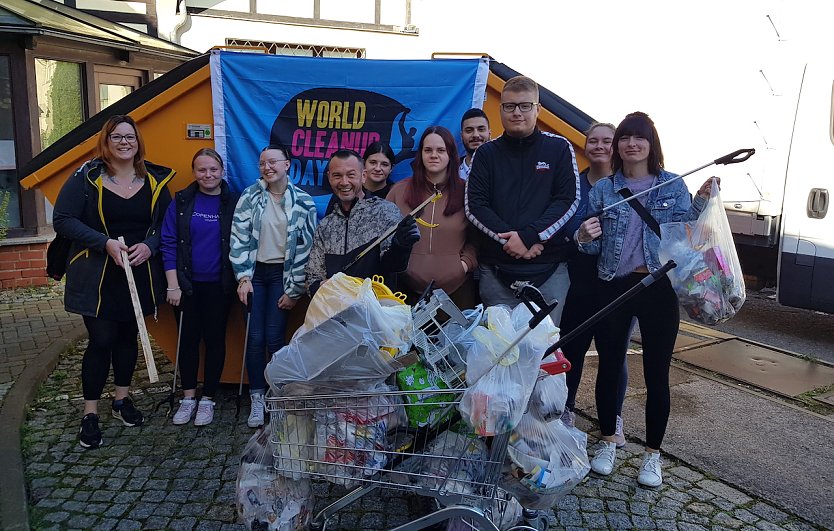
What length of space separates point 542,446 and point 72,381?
161 inches

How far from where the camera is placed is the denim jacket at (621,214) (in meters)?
3.58

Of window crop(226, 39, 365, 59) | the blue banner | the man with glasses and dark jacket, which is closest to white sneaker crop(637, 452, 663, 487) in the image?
the man with glasses and dark jacket

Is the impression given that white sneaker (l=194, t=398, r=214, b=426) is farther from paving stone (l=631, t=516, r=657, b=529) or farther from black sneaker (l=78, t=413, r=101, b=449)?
paving stone (l=631, t=516, r=657, b=529)

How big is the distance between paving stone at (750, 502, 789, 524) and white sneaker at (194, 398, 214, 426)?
10.7ft

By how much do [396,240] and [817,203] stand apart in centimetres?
530

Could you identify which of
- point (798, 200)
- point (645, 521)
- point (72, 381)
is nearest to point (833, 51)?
point (798, 200)

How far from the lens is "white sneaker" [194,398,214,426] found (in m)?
4.43

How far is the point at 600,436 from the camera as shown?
427 cm

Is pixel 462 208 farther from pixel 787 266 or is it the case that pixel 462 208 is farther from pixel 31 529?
pixel 787 266

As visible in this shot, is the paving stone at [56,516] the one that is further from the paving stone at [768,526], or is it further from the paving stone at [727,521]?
the paving stone at [768,526]

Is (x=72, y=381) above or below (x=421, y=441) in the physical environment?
below

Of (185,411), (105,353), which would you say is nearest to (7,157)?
(105,353)

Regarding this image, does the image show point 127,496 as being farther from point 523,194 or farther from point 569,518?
point 523,194

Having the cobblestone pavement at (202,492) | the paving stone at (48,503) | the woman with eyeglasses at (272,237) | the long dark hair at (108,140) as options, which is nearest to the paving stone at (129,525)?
the cobblestone pavement at (202,492)
